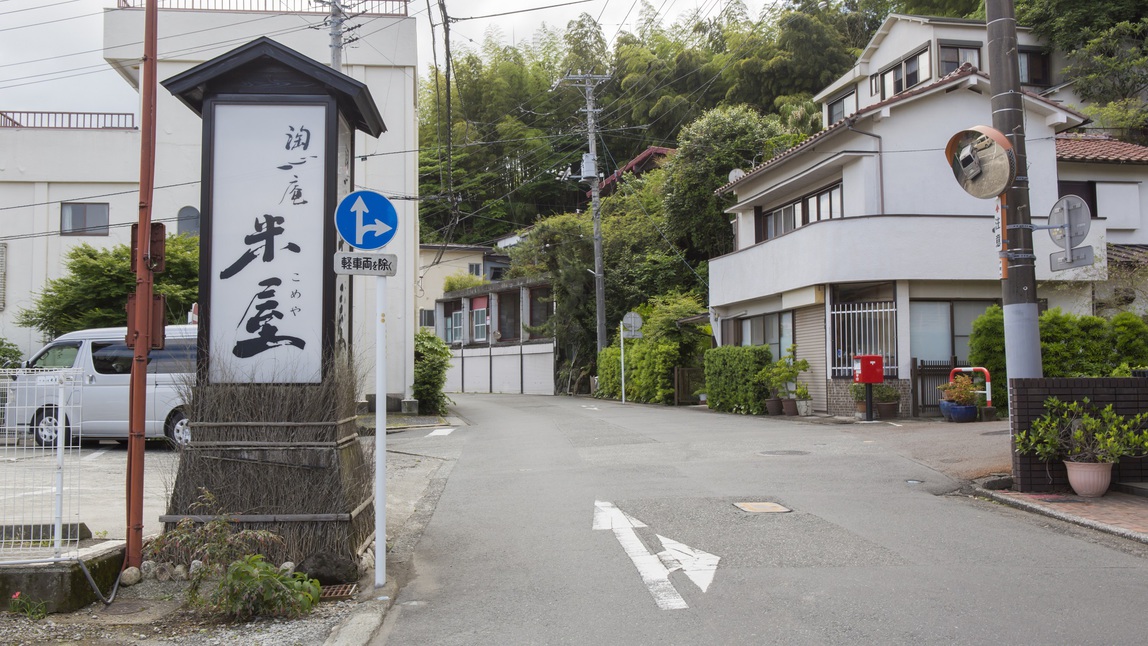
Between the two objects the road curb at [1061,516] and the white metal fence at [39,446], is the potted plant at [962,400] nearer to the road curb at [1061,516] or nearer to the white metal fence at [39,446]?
the road curb at [1061,516]

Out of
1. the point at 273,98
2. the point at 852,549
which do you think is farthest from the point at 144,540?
the point at 852,549

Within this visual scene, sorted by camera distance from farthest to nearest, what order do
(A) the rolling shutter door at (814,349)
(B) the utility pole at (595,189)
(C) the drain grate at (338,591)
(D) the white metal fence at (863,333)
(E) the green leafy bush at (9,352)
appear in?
(B) the utility pole at (595,189) < (E) the green leafy bush at (9,352) < (A) the rolling shutter door at (814,349) < (D) the white metal fence at (863,333) < (C) the drain grate at (338,591)

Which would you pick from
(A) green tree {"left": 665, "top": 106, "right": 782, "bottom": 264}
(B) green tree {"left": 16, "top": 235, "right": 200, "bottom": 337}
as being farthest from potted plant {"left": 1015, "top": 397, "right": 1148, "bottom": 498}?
(A) green tree {"left": 665, "top": 106, "right": 782, "bottom": 264}

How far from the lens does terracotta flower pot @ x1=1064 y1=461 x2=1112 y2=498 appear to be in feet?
30.0

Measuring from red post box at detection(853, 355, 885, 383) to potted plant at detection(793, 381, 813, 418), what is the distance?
287cm

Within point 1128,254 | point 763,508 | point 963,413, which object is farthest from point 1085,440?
point 1128,254

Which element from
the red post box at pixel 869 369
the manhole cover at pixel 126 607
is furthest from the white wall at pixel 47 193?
the manhole cover at pixel 126 607

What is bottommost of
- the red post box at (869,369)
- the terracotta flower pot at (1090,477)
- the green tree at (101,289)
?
the terracotta flower pot at (1090,477)

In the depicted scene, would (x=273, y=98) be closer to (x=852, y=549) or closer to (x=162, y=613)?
(x=162, y=613)

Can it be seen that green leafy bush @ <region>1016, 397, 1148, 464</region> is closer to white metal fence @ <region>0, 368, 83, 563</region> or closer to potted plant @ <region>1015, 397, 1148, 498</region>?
potted plant @ <region>1015, 397, 1148, 498</region>

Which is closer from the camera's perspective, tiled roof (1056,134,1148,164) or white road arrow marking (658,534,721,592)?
white road arrow marking (658,534,721,592)

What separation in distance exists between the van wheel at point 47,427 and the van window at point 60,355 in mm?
10081

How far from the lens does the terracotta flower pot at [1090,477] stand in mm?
9148

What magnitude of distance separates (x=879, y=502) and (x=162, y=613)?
22.5 ft
